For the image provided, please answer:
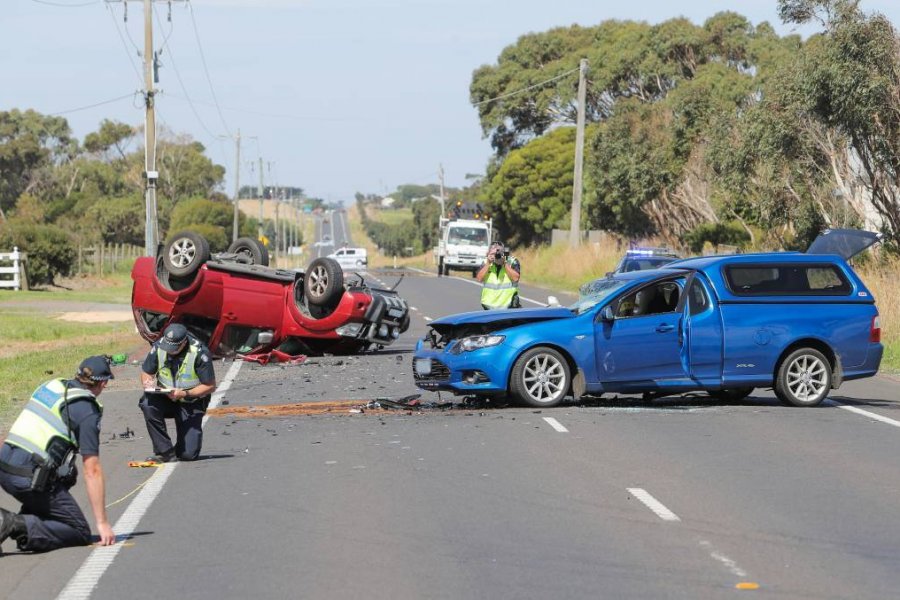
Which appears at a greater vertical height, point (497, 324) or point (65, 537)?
point (497, 324)

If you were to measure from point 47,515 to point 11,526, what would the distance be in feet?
0.89

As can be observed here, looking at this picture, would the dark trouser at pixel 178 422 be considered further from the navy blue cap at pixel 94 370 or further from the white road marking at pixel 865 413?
the white road marking at pixel 865 413

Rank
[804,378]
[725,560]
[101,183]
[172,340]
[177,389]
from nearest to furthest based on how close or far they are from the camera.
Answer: [725,560] → [172,340] → [177,389] → [804,378] → [101,183]

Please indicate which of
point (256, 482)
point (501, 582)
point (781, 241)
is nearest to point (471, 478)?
point (256, 482)

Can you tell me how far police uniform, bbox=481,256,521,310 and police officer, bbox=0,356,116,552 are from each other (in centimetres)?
1240

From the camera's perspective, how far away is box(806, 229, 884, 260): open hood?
83.1 feet

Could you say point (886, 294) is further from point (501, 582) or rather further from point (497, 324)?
point (501, 582)

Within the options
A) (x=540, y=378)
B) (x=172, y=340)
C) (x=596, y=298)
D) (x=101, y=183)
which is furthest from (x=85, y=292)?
(x=101, y=183)

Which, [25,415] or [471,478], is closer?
[25,415]

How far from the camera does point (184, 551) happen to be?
870 centimetres

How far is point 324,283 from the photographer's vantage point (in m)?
22.0

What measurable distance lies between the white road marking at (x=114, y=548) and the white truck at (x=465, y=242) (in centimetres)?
4836

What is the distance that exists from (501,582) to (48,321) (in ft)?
88.6

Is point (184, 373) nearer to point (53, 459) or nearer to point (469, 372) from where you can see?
point (53, 459)
